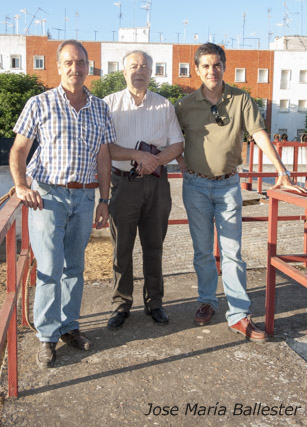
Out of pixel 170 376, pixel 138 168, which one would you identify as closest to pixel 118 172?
pixel 138 168

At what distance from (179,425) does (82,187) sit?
4.90ft

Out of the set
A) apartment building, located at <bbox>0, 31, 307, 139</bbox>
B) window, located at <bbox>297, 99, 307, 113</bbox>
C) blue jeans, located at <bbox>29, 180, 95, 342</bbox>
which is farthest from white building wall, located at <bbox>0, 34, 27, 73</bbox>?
blue jeans, located at <bbox>29, 180, 95, 342</bbox>

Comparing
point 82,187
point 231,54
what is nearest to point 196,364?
point 82,187

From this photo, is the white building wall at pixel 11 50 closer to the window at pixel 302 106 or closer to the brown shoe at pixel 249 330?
the window at pixel 302 106

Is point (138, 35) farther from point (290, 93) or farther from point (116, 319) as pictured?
point (116, 319)

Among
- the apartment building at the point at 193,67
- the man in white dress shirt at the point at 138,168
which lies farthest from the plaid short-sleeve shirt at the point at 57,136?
the apartment building at the point at 193,67

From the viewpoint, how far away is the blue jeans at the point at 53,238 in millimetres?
3150

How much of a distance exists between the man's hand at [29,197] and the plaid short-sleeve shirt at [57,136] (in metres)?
0.15

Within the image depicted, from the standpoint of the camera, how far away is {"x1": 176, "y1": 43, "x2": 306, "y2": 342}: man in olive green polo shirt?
11.9ft

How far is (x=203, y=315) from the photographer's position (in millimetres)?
3857

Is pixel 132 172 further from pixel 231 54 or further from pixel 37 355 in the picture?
pixel 231 54

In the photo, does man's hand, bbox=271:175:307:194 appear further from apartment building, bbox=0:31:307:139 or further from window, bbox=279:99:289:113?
window, bbox=279:99:289:113

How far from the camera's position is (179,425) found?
8.45 ft

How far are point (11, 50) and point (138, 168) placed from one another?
51194mm
